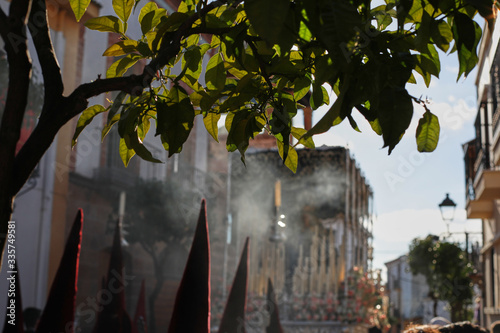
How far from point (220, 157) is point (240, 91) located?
17.2 m

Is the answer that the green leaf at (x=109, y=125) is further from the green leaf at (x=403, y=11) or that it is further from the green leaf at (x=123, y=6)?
the green leaf at (x=403, y=11)

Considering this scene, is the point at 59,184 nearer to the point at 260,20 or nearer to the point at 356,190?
the point at 356,190

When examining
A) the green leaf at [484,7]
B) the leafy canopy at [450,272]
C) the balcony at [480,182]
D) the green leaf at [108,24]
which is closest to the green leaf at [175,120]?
the green leaf at [108,24]

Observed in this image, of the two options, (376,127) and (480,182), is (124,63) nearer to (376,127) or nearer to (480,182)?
(376,127)

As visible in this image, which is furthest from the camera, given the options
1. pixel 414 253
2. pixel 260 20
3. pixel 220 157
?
pixel 414 253

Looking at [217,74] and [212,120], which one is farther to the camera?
[212,120]

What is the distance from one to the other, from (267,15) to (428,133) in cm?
Answer: 63

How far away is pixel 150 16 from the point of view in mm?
2070

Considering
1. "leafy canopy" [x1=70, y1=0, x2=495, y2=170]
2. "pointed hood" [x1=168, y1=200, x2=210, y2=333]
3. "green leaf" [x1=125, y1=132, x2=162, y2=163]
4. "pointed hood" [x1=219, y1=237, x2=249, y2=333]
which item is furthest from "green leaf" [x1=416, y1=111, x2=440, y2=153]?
"pointed hood" [x1=219, y1=237, x2=249, y2=333]

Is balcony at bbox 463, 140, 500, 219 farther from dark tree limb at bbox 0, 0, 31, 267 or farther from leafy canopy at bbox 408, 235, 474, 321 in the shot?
dark tree limb at bbox 0, 0, 31, 267

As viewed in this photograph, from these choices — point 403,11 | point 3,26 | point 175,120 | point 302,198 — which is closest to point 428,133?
point 403,11

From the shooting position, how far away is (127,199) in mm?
14125

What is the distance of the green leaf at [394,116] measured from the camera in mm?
1476

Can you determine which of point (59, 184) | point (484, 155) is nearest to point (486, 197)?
point (484, 155)
